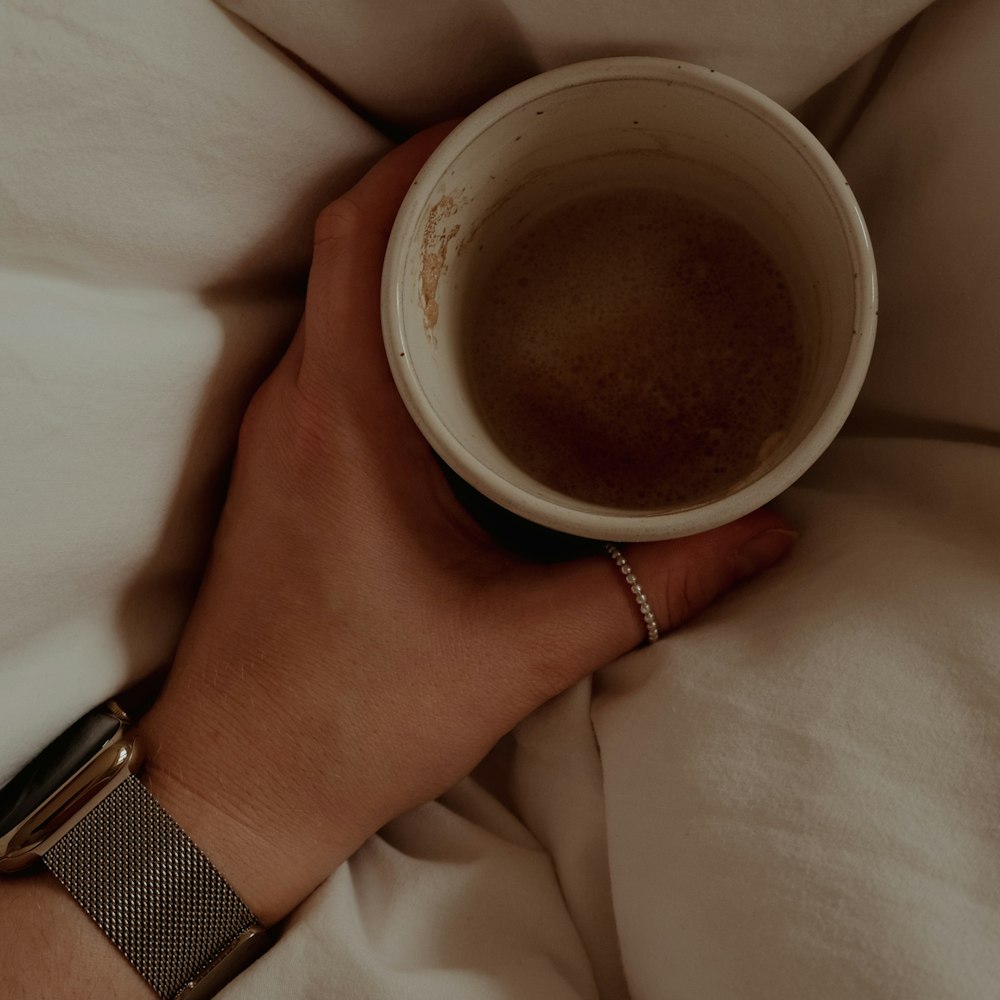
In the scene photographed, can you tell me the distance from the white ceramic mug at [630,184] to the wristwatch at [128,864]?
0.32m

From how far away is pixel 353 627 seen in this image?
0.59 metres

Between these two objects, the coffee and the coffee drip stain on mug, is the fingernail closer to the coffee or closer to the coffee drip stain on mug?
the coffee

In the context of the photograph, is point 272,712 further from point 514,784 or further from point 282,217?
point 282,217

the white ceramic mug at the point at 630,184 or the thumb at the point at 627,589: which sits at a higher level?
the white ceramic mug at the point at 630,184

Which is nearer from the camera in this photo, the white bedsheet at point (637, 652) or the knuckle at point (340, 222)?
the white bedsheet at point (637, 652)

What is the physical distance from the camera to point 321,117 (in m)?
0.59

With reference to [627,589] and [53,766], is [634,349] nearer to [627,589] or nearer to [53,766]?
[627,589]

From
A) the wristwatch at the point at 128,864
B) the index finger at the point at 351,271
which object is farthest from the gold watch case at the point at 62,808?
the index finger at the point at 351,271

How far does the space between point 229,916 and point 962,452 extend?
0.59m

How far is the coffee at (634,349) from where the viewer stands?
0.65m

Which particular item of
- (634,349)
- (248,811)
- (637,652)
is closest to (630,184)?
(634,349)

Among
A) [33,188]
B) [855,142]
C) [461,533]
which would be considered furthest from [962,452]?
[33,188]

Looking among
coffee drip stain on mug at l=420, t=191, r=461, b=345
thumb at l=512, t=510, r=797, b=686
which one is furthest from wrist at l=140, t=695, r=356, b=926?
coffee drip stain on mug at l=420, t=191, r=461, b=345

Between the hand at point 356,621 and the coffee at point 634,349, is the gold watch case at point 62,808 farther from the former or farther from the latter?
the coffee at point 634,349
